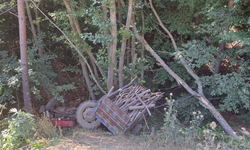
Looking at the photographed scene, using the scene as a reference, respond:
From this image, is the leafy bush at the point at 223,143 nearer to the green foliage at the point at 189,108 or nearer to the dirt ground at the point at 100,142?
the dirt ground at the point at 100,142

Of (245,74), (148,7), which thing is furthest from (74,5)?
(245,74)

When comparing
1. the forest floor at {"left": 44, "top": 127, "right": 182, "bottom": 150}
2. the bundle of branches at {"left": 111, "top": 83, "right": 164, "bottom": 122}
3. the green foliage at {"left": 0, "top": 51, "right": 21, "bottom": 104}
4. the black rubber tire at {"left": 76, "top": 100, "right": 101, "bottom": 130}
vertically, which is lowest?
the forest floor at {"left": 44, "top": 127, "right": 182, "bottom": 150}

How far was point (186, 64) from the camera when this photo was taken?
251 inches

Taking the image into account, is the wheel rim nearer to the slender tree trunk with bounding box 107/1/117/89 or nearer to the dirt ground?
the dirt ground

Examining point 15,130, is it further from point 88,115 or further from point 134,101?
point 134,101

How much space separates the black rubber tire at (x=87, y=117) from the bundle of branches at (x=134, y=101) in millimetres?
890

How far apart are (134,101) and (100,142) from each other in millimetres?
1802

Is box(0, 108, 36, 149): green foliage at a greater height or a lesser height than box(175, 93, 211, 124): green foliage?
greater

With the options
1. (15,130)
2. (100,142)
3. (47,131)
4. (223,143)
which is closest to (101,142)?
(100,142)

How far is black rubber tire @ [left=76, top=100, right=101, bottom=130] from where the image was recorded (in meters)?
6.37

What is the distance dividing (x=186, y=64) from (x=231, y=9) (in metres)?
1.97

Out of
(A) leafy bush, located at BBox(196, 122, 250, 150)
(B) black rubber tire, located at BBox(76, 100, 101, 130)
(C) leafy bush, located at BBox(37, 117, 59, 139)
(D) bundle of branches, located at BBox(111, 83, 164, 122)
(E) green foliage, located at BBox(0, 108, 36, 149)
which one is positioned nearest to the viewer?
(A) leafy bush, located at BBox(196, 122, 250, 150)

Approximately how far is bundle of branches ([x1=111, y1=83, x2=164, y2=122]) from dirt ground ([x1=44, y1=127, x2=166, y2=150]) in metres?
0.75

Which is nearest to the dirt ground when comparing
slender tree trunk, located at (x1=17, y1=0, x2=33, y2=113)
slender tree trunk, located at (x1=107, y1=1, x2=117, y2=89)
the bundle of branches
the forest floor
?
the forest floor
